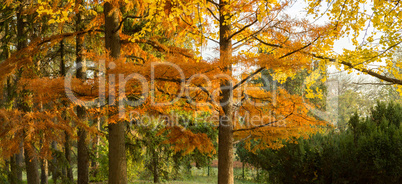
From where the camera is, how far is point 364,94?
26141 mm

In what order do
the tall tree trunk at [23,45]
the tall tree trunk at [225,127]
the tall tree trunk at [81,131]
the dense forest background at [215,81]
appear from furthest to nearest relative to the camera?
1. the tall tree trunk at [81,131]
2. the tall tree trunk at [23,45]
3. the tall tree trunk at [225,127]
4. the dense forest background at [215,81]

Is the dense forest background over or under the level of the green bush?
over

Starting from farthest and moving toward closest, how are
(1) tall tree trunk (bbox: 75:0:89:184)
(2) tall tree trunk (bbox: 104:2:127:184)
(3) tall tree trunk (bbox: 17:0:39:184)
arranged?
(1) tall tree trunk (bbox: 75:0:89:184)
(3) tall tree trunk (bbox: 17:0:39:184)
(2) tall tree trunk (bbox: 104:2:127:184)

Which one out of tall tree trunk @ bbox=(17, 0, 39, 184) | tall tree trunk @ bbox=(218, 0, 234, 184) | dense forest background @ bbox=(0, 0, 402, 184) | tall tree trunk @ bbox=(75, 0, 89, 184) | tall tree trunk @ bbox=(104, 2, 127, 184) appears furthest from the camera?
tall tree trunk @ bbox=(75, 0, 89, 184)

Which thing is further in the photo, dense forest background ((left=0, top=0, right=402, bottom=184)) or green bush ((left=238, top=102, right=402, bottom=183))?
green bush ((left=238, top=102, right=402, bottom=183))

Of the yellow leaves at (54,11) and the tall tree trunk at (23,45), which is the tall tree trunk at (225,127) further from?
the tall tree trunk at (23,45)

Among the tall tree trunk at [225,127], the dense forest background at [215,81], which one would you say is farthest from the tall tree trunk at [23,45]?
the tall tree trunk at [225,127]

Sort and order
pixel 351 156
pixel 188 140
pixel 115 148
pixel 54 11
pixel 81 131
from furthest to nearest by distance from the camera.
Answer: pixel 81 131 → pixel 351 156 → pixel 115 148 → pixel 188 140 → pixel 54 11

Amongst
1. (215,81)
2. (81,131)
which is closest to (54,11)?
(215,81)

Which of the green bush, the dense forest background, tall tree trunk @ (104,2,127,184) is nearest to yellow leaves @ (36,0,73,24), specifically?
the dense forest background

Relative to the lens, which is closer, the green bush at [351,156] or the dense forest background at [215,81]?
the dense forest background at [215,81]

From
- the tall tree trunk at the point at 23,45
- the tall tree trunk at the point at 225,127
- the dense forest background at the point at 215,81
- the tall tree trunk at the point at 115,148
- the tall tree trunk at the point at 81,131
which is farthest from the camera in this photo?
the tall tree trunk at the point at 81,131

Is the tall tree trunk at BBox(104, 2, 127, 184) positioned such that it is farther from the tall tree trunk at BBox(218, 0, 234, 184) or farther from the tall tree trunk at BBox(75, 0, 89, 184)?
the tall tree trunk at BBox(75, 0, 89, 184)

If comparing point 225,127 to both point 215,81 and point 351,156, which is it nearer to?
point 215,81
